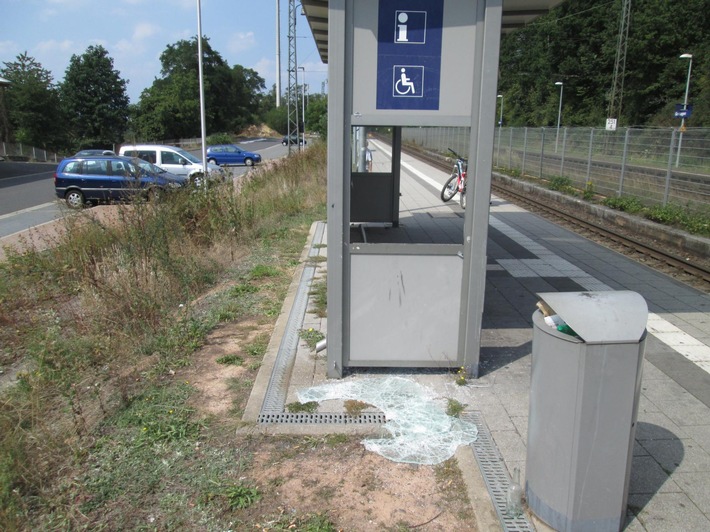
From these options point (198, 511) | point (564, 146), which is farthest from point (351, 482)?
point (564, 146)

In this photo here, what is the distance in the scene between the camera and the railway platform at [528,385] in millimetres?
3172

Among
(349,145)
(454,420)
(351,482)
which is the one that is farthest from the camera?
(349,145)

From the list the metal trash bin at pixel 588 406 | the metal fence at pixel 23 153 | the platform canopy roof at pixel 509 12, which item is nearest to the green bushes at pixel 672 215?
the platform canopy roof at pixel 509 12

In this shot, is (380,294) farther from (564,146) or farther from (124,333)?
(564,146)

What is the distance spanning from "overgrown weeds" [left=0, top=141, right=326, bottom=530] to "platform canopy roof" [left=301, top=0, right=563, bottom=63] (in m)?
3.08

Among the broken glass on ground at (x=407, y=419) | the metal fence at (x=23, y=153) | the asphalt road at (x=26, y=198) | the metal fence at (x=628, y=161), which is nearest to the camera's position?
the broken glass on ground at (x=407, y=419)

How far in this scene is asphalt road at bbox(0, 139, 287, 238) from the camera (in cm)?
1556

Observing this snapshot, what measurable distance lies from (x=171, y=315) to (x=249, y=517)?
325 centimetres

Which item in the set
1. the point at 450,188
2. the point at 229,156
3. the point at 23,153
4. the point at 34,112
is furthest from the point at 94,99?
the point at 450,188

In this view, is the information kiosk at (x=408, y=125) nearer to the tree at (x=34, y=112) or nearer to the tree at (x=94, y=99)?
the tree at (x=34, y=112)

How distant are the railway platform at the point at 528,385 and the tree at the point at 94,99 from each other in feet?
201

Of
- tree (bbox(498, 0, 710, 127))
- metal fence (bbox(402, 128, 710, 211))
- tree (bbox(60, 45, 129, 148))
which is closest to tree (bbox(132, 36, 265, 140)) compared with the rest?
tree (bbox(60, 45, 129, 148))

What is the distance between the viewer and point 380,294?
449cm

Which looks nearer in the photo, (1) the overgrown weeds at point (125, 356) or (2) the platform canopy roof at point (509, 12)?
(1) the overgrown weeds at point (125, 356)
